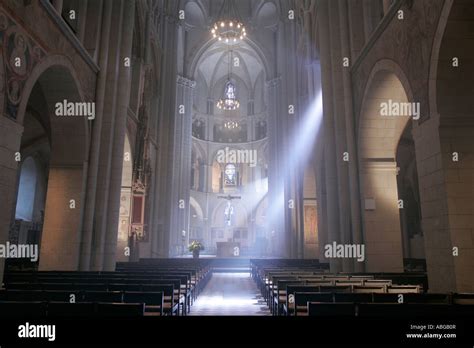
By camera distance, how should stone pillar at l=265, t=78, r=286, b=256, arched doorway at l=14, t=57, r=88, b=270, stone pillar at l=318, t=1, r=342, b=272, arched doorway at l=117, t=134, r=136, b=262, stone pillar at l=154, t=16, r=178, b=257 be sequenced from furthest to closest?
1. stone pillar at l=265, t=78, r=286, b=256
2. stone pillar at l=154, t=16, r=178, b=257
3. arched doorway at l=117, t=134, r=136, b=262
4. stone pillar at l=318, t=1, r=342, b=272
5. arched doorway at l=14, t=57, r=88, b=270

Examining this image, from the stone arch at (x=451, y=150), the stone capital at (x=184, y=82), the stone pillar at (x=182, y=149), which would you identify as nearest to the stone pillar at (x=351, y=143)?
the stone arch at (x=451, y=150)

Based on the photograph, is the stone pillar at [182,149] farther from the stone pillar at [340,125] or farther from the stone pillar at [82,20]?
the stone pillar at [340,125]

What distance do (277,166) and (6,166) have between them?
21.8m

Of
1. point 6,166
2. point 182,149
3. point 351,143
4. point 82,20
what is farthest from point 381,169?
point 182,149

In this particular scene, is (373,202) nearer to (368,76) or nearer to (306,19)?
(368,76)

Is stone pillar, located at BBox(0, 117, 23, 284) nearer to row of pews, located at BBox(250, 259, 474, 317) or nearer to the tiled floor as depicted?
the tiled floor

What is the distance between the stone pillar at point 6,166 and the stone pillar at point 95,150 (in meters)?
4.11

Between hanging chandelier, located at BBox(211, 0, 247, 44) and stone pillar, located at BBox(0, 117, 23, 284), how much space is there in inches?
751

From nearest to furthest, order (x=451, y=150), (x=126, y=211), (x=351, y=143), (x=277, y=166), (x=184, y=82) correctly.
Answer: (x=451, y=150) < (x=351, y=143) < (x=126, y=211) < (x=277, y=166) < (x=184, y=82)

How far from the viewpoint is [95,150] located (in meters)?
11.6

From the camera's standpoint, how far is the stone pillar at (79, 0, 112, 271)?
11.0m

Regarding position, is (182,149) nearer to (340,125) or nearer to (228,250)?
(228,250)

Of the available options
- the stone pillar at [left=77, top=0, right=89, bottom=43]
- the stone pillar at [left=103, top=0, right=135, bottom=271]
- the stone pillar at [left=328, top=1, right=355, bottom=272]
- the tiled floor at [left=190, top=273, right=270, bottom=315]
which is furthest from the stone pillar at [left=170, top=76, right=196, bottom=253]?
the stone pillar at [left=328, top=1, right=355, bottom=272]

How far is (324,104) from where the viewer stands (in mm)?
12969
